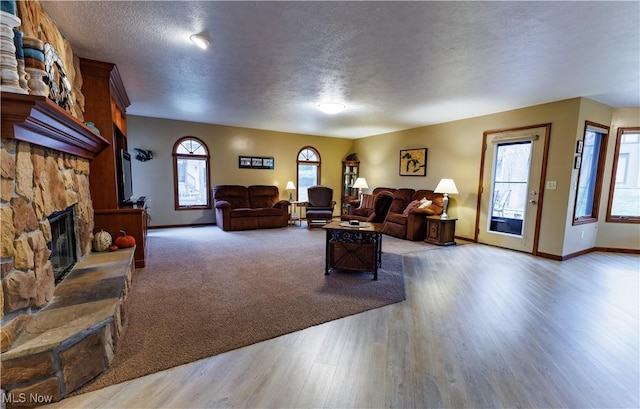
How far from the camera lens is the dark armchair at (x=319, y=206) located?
21.4 ft

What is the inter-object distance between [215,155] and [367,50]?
16.7 ft

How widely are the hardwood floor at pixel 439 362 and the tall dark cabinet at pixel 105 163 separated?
225cm

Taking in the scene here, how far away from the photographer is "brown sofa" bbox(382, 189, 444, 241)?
17.5 feet

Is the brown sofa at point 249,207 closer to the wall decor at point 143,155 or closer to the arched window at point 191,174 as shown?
the arched window at point 191,174

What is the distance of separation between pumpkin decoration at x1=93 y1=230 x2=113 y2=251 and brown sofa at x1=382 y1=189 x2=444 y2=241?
4270mm

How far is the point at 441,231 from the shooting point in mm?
5027

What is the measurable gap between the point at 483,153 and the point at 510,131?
555 millimetres

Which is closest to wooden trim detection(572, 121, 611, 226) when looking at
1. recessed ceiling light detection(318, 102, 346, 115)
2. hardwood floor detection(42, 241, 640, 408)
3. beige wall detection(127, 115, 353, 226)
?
hardwood floor detection(42, 241, 640, 408)

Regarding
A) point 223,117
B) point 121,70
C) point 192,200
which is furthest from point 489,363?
point 192,200

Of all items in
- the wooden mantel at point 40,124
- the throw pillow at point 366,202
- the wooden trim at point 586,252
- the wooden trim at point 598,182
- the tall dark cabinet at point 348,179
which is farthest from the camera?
the tall dark cabinet at point 348,179

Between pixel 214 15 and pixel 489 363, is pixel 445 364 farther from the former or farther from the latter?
pixel 214 15

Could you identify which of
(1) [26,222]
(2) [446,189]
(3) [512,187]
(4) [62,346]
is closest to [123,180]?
(1) [26,222]

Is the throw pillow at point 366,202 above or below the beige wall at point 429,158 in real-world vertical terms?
below

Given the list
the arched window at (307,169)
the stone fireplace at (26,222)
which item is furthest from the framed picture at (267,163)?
the stone fireplace at (26,222)
